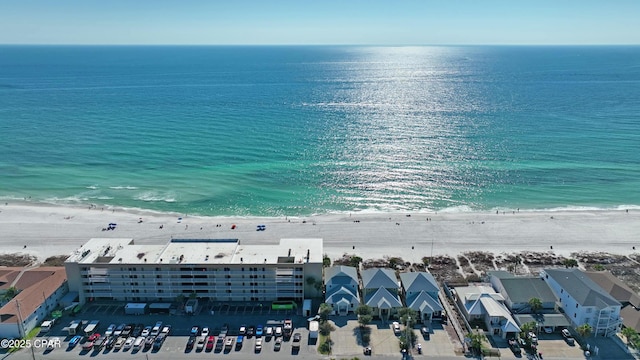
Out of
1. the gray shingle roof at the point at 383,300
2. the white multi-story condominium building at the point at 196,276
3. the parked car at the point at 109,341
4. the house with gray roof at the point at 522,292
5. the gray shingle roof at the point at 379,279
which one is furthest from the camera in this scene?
the gray shingle roof at the point at 379,279

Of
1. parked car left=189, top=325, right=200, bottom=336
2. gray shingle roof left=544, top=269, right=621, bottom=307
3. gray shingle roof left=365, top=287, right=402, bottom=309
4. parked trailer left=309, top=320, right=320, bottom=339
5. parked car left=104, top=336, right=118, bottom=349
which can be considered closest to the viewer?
parked car left=104, top=336, right=118, bottom=349

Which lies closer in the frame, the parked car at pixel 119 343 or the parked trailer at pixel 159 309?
the parked car at pixel 119 343

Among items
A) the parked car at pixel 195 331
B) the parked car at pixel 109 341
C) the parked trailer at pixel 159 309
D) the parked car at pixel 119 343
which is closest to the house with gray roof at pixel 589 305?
the parked car at pixel 195 331

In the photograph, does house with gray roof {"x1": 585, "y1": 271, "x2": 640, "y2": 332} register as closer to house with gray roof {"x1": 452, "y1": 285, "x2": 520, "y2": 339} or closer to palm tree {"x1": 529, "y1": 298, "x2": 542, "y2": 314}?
palm tree {"x1": 529, "y1": 298, "x2": 542, "y2": 314}

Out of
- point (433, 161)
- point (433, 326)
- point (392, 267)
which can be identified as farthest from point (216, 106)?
point (433, 326)

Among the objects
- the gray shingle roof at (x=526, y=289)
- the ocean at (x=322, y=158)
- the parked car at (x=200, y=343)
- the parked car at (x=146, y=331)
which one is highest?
the ocean at (x=322, y=158)

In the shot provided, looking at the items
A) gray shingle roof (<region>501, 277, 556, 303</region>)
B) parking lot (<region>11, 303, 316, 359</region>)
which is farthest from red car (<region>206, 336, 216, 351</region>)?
gray shingle roof (<region>501, 277, 556, 303</region>)

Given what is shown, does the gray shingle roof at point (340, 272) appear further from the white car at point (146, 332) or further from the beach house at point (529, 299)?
the white car at point (146, 332)

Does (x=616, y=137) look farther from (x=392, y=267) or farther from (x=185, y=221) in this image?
(x=185, y=221)

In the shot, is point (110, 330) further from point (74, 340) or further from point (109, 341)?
point (74, 340)
